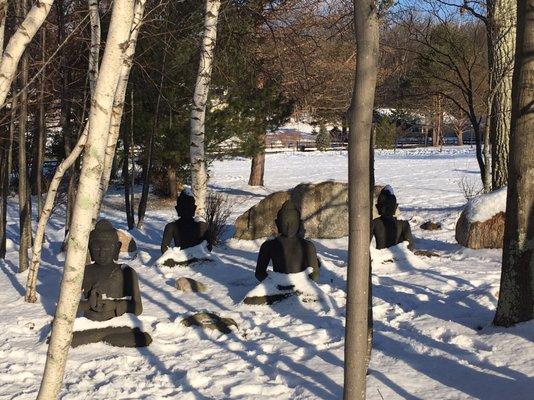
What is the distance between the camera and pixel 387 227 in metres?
8.23

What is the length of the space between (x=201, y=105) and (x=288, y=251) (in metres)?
3.96

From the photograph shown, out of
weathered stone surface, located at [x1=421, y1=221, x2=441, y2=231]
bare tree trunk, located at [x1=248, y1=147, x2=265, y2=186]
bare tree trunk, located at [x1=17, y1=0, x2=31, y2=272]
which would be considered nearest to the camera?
bare tree trunk, located at [x1=17, y1=0, x2=31, y2=272]

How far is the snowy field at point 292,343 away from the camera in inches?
164

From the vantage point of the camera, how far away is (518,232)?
16.4 ft

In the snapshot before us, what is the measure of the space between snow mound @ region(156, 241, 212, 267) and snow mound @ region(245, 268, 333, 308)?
209cm

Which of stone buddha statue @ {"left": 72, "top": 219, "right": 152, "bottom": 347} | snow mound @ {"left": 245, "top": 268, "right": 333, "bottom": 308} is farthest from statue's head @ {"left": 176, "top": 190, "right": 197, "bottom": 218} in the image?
stone buddha statue @ {"left": 72, "top": 219, "right": 152, "bottom": 347}

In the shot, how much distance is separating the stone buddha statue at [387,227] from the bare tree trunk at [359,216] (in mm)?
5177

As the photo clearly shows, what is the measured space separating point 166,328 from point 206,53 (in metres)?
5.23

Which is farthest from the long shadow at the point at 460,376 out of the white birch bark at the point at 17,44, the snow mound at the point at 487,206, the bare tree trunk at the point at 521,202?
the snow mound at the point at 487,206

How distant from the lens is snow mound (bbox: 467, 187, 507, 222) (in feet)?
28.9

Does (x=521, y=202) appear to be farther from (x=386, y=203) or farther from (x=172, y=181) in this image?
(x=172, y=181)

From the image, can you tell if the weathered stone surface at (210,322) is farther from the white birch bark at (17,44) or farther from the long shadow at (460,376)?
the white birch bark at (17,44)

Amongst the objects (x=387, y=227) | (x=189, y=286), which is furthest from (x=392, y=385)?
(x=387, y=227)

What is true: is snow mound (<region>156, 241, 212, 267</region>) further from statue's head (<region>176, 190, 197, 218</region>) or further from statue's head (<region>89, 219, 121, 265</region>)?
statue's head (<region>89, 219, 121, 265</region>)
